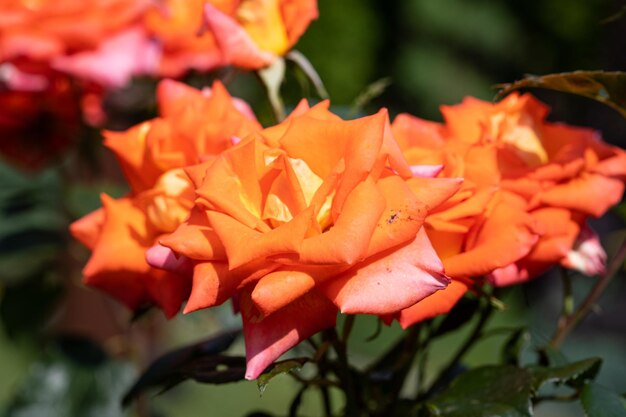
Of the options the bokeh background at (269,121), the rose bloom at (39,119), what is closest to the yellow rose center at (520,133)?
the bokeh background at (269,121)

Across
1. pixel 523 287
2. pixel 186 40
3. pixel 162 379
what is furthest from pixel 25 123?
pixel 523 287

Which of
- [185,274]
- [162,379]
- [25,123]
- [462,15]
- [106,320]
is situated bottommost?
[106,320]

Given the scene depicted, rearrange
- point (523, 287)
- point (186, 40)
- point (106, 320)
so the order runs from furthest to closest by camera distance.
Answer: point (106, 320) < point (186, 40) < point (523, 287)

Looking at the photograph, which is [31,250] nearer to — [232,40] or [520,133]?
[232,40]

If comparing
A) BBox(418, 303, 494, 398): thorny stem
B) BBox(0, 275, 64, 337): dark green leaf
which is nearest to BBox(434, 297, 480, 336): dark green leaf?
BBox(418, 303, 494, 398): thorny stem

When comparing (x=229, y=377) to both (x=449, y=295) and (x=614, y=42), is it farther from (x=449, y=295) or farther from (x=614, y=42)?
(x=614, y=42)

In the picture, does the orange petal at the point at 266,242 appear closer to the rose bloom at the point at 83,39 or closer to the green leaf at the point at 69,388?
the rose bloom at the point at 83,39

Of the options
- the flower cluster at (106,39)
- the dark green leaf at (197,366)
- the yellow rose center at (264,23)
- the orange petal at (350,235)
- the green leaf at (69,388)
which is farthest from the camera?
the green leaf at (69,388)
